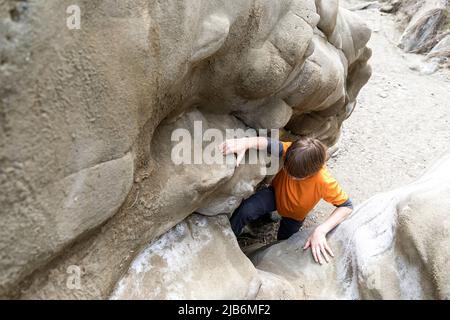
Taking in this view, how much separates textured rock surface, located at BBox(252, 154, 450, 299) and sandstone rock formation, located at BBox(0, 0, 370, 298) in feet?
1.20

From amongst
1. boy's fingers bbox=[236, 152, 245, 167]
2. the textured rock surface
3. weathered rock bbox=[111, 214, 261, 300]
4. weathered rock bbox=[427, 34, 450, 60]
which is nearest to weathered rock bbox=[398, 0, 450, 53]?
weathered rock bbox=[427, 34, 450, 60]

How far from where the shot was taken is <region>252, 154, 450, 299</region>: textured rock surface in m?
1.24

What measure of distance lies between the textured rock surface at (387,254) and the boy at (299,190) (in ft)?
0.16

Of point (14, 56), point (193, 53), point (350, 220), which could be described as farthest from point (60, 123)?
point (350, 220)

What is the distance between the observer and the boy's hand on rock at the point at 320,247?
1609mm

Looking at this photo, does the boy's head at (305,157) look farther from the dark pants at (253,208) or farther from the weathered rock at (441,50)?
the weathered rock at (441,50)

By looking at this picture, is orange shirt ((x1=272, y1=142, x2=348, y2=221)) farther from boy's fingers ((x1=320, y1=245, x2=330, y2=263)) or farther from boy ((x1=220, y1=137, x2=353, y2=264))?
boy's fingers ((x1=320, y1=245, x2=330, y2=263))

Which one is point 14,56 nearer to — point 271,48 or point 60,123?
point 60,123

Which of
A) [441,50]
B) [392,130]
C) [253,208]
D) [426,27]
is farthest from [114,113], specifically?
[426,27]

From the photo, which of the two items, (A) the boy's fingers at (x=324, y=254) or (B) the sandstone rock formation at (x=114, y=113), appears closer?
(B) the sandstone rock formation at (x=114, y=113)

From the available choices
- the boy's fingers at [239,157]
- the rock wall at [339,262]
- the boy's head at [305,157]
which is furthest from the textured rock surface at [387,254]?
the boy's fingers at [239,157]

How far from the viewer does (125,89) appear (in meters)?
1.06

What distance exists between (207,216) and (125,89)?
0.66 m

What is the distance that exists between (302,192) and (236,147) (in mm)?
384
